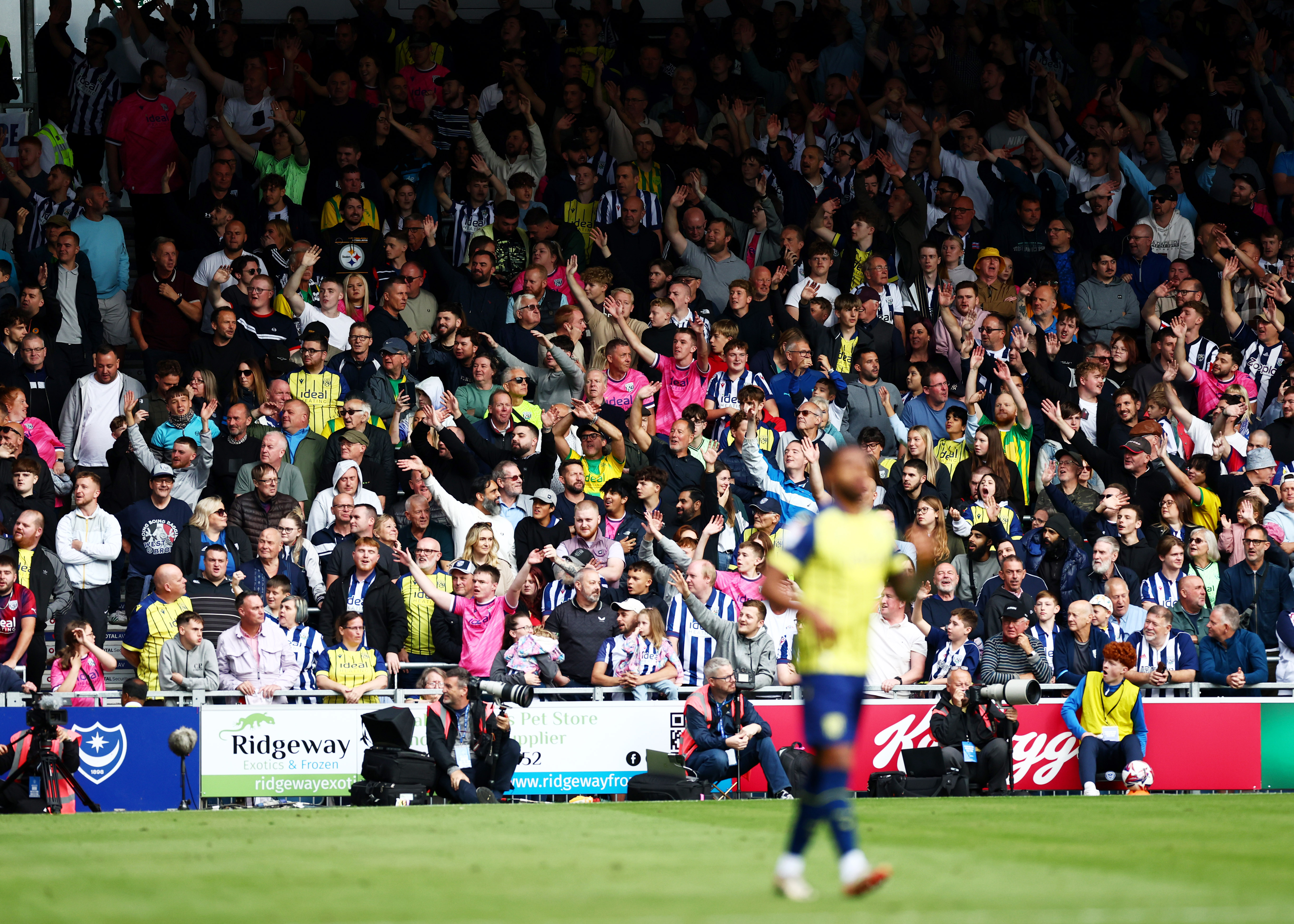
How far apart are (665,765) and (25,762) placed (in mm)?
5631

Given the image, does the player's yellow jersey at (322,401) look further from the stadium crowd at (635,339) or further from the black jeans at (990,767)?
the black jeans at (990,767)

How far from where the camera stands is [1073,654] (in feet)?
55.6

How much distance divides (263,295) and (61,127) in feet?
16.6

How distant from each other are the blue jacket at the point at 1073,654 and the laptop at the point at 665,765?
13.7ft

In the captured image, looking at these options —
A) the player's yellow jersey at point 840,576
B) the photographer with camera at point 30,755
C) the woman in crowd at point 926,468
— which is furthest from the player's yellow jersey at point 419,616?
the player's yellow jersey at point 840,576

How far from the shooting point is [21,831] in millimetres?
11500

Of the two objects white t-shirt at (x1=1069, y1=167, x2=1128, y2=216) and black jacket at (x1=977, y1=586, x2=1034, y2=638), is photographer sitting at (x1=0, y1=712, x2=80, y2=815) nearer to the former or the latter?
black jacket at (x1=977, y1=586, x2=1034, y2=638)

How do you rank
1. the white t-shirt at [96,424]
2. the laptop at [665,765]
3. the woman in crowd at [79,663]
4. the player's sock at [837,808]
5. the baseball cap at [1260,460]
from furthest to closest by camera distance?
the baseball cap at [1260,460], the white t-shirt at [96,424], the laptop at [665,765], the woman in crowd at [79,663], the player's sock at [837,808]

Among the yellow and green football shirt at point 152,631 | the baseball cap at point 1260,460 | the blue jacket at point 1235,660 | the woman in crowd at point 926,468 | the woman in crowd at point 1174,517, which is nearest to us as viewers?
the yellow and green football shirt at point 152,631

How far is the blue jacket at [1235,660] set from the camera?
1697 centimetres

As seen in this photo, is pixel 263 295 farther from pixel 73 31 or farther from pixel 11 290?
pixel 73 31

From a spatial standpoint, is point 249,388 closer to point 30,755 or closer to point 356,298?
point 356,298

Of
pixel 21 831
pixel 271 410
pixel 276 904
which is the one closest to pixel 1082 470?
pixel 271 410

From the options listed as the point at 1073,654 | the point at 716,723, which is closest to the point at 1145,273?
the point at 1073,654
